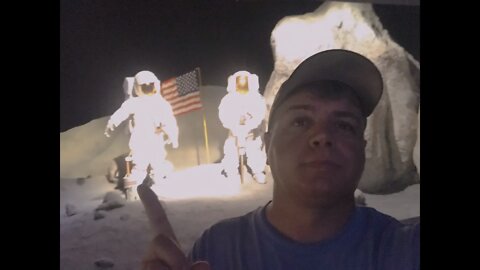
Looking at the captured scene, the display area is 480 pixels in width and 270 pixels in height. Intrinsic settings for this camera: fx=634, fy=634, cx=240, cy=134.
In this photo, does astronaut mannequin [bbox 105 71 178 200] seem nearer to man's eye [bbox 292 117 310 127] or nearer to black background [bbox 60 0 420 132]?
black background [bbox 60 0 420 132]

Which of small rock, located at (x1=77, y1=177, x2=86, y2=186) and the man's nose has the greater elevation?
the man's nose

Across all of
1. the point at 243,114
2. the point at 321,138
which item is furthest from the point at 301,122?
the point at 243,114

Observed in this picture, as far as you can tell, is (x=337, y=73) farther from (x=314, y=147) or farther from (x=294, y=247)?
(x=294, y=247)

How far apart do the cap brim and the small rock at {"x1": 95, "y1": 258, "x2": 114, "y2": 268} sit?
739 mm

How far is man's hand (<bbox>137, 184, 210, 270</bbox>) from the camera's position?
2025 millimetres

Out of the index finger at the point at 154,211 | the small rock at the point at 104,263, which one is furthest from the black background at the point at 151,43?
the small rock at the point at 104,263

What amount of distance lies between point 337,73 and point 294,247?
596 mm

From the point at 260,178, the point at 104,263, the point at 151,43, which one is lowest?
the point at 104,263

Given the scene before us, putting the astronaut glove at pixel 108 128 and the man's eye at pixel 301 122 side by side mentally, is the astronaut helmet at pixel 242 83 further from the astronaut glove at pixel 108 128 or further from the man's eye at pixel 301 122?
the astronaut glove at pixel 108 128

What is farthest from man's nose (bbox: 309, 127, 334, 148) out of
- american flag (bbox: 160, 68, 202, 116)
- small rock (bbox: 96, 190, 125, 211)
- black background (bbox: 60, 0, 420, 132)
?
small rock (bbox: 96, 190, 125, 211)

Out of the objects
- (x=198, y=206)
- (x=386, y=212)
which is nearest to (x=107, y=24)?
(x=198, y=206)

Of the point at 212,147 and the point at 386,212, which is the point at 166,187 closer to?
the point at 212,147

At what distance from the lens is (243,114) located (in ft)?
7.11
